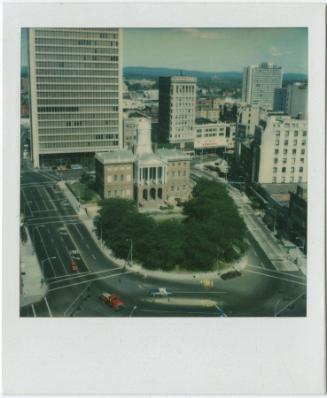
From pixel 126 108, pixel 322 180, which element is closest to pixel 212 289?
pixel 322 180

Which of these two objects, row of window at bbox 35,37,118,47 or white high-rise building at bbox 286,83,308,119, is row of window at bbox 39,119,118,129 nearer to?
row of window at bbox 35,37,118,47

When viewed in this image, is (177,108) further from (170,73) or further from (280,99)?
(280,99)

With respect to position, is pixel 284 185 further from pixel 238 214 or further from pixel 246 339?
pixel 246 339

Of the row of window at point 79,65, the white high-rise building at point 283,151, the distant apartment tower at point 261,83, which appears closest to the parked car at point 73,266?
the row of window at point 79,65

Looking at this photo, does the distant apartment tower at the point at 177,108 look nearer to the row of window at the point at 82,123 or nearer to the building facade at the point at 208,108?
the building facade at the point at 208,108

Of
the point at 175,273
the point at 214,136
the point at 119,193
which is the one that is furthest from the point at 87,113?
the point at 175,273
